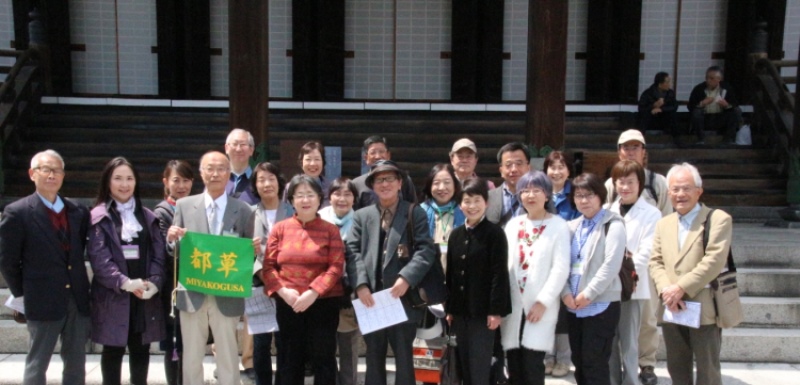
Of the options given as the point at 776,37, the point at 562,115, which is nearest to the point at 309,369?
the point at 562,115

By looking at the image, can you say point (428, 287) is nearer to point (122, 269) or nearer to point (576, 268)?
point (576, 268)

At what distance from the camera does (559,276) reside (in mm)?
4195

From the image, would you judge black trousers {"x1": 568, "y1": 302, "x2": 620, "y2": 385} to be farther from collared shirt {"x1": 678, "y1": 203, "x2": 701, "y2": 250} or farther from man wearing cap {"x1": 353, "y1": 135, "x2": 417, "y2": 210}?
man wearing cap {"x1": 353, "y1": 135, "x2": 417, "y2": 210}

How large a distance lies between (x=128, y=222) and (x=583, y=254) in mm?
3049

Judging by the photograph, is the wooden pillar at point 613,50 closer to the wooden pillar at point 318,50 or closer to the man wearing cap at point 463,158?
the wooden pillar at point 318,50

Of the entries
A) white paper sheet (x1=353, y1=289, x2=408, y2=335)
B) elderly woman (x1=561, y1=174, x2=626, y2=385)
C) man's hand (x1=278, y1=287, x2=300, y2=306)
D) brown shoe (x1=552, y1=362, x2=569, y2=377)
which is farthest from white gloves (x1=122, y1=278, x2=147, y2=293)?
brown shoe (x1=552, y1=362, x2=569, y2=377)

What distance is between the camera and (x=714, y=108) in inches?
367

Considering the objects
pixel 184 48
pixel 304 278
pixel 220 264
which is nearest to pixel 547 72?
pixel 304 278

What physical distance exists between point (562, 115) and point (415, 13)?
415cm

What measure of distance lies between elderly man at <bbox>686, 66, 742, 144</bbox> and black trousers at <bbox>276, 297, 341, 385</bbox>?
7.06 m

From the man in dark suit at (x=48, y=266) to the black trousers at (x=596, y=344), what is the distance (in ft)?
10.8

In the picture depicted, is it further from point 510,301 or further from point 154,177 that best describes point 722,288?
point 154,177

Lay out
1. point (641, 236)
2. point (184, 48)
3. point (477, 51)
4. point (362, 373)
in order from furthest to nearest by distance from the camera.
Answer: point (477, 51)
point (184, 48)
point (362, 373)
point (641, 236)

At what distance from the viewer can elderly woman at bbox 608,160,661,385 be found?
4559mm
